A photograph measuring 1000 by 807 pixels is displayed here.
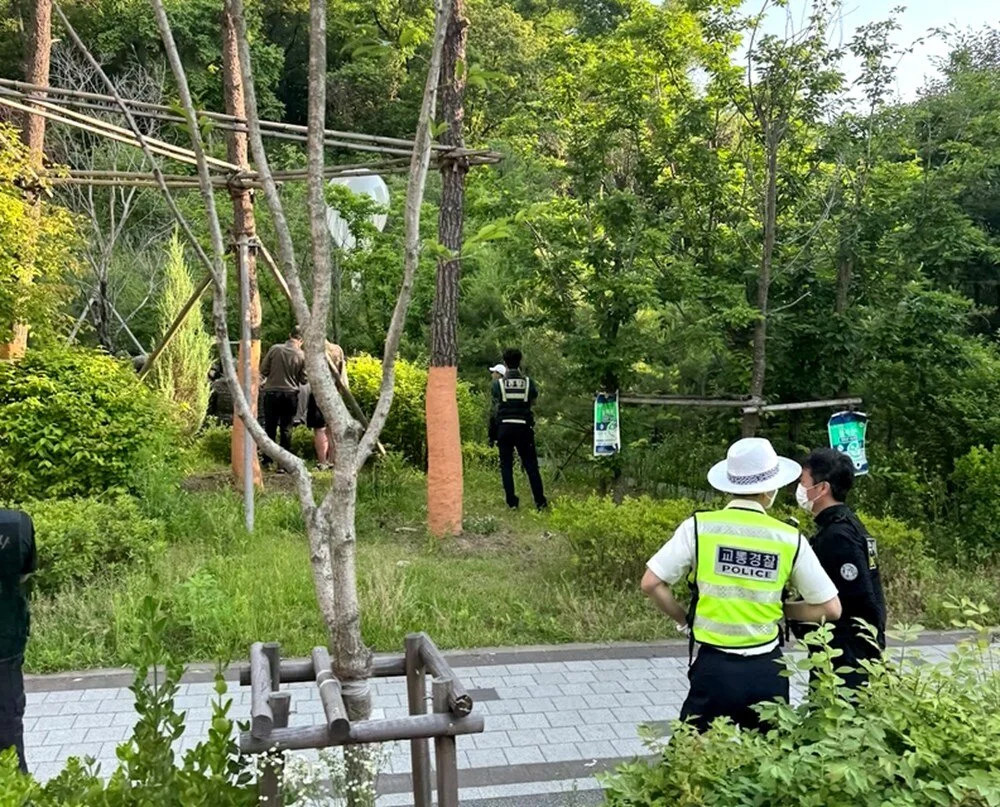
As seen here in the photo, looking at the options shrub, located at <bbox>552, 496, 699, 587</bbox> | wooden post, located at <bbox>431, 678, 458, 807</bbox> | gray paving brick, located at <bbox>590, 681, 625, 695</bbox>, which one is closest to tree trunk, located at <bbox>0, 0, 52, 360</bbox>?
shrub, located at <bbox>552, 496, 699, 587</bbox>

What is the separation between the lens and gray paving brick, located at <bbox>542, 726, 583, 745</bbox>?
4469mm

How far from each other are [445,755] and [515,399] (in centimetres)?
678

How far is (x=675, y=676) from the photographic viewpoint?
5.43 m

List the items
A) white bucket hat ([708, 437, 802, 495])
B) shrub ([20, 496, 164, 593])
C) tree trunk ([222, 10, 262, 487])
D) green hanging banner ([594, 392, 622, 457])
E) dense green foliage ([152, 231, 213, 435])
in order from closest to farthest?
white bucket hat ([708, 437, 802, 495])
shrub ([20, 496, 164, 593])
green hanging banner ([594, 392, 622, 457])
tree trunk ([222, 10, 262, 487])
dense green foliage ([152, 231, 213, 435])

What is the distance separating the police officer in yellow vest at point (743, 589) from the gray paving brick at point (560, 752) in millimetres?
1247

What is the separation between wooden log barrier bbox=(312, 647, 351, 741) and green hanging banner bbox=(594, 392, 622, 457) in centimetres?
532

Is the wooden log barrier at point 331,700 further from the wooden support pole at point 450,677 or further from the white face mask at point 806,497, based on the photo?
the white face mask at point 806,497

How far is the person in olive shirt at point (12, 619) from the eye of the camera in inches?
131

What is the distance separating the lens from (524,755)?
4.29 m

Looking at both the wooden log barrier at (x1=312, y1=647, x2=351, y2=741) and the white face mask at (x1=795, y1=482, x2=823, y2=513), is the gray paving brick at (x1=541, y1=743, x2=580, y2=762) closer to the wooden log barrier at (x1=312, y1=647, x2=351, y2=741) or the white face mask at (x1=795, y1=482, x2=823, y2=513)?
the white face mask at (x1=795, y1=482, x2=823, y2=513)

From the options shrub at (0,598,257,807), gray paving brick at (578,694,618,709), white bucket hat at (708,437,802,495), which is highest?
white bucket hat at (708,437,802,495)

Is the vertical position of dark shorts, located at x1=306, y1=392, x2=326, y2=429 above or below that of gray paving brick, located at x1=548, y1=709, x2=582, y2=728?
above

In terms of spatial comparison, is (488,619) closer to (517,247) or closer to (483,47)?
(517,247)

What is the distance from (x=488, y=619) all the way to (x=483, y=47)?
21744mm
